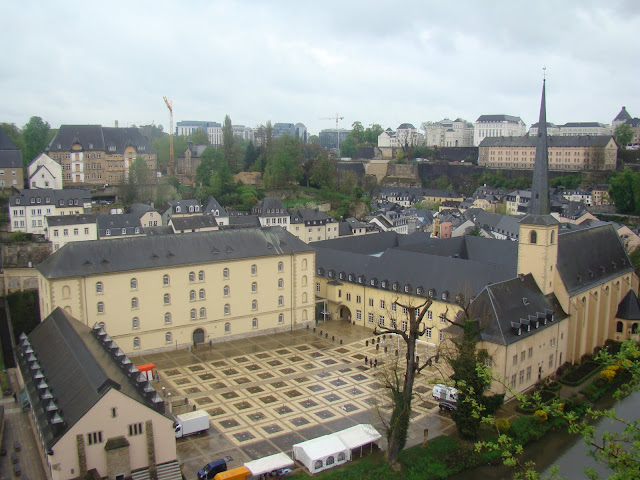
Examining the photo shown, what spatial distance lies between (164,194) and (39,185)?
628 inches

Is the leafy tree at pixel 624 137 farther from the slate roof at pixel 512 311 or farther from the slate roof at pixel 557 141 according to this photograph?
the slate roof at pixel 512 311

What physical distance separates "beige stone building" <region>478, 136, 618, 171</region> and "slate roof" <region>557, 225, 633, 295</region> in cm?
7335

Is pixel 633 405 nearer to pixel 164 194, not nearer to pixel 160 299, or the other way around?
pixel 160 299

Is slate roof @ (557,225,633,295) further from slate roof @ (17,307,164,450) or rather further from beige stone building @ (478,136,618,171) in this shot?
beige stone building @ (478,136,618,171)

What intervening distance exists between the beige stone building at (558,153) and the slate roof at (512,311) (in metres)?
86.3

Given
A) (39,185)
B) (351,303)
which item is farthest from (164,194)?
(351,303)

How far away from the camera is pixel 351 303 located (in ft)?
160

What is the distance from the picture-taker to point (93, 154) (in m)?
80.6

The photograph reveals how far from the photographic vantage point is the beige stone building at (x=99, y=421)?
23859 mm

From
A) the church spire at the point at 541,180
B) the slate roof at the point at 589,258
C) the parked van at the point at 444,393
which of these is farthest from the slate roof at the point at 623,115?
the parked van at the point at 444,393

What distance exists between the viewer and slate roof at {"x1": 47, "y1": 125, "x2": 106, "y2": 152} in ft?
261

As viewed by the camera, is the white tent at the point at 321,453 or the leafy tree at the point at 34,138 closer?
the white tent at the point at 321,453

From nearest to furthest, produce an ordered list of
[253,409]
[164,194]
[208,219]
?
1. [253,409]
2. [208,219]
3. [164,194]

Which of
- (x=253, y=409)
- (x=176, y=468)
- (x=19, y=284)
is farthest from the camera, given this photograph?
(x=19, y=284)
